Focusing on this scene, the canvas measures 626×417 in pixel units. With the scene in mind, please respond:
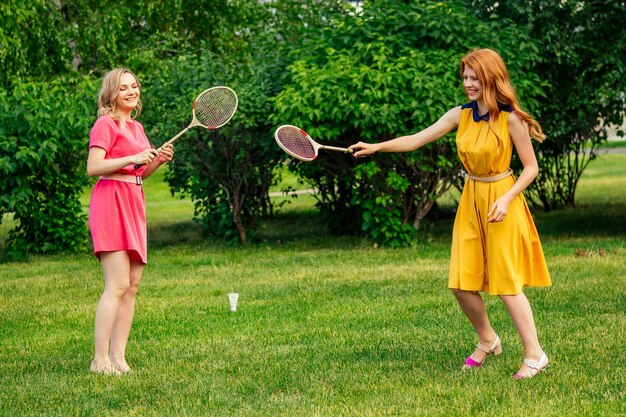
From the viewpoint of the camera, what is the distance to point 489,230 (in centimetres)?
602

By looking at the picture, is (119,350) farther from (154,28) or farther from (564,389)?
(154,28)

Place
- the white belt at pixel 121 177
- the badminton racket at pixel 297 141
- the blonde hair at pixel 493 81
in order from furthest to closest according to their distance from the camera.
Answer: the badminton racket at pixel 297 141
the white belt at pixel 121 177
the blonde hair at pixel 493 81

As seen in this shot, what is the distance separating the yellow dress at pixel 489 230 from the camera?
5957 millimetres

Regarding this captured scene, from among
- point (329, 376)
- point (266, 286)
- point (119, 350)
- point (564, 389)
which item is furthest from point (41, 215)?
point (564, 389)

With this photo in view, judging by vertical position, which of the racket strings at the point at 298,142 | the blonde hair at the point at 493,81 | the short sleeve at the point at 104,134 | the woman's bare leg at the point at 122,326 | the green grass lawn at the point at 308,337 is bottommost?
the green grass lawn at the point at 308,337

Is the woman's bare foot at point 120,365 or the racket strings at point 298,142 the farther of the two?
the racket strings at point 298,142

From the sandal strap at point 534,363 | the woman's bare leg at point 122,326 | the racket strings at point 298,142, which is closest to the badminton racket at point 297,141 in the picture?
the racket strings at point 298,142

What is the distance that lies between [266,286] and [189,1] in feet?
31.1

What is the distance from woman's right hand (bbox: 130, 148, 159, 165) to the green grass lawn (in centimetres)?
127

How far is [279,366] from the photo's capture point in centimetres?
650

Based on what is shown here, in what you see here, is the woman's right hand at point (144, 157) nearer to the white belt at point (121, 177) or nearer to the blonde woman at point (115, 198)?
the blonde woman at point (115, 198)

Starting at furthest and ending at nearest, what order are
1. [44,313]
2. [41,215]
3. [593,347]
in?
[41,215] → [44,313] → [593,347]

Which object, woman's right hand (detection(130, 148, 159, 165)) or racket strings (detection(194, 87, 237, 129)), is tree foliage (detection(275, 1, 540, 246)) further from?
woman's right hand (detection(130, 148, 159, 165))

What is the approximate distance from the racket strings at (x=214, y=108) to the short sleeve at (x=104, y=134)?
0.81 m
